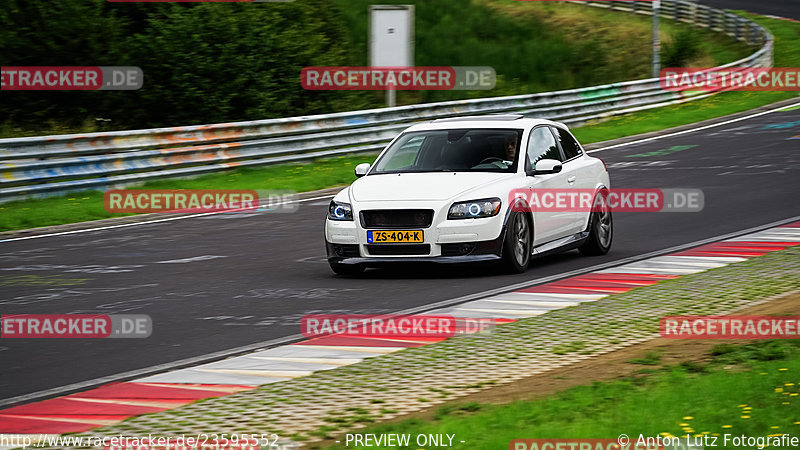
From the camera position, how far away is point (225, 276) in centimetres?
1303

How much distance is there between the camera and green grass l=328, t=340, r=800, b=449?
19.8 ft

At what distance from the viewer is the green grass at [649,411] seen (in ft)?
19.8

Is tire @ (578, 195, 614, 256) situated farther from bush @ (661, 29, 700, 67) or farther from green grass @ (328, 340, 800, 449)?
bush @ (661, 29, 700, 67)

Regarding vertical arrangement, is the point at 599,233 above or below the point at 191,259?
above

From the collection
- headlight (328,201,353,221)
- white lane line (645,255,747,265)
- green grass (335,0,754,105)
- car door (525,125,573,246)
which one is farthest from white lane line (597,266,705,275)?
green grass (335,0,754,105)

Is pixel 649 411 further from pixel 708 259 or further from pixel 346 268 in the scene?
pixel 708 259

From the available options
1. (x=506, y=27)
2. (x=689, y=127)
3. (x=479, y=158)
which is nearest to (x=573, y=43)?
(x=506, y=27)

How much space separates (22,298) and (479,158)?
190 inches

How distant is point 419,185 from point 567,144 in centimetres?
243

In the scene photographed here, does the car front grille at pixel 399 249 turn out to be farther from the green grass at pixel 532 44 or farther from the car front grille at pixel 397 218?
the green grass at pixel 532 44

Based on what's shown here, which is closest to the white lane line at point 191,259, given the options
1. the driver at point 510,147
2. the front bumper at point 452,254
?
the front bumper at point 452,254

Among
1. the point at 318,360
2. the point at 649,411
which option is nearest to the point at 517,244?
the point at 318,360

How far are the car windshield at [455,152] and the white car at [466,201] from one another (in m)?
0.01

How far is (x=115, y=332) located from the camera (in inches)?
386
